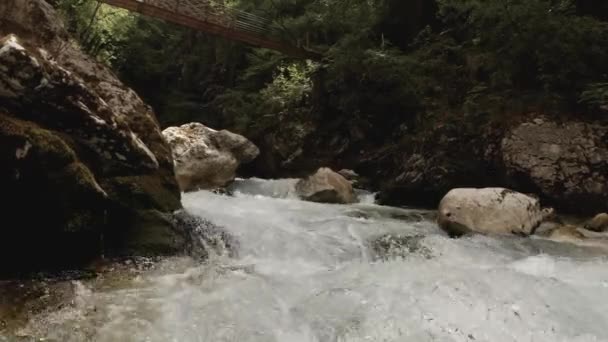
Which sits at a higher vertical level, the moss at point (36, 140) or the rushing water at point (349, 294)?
the moss at point (36, 140)

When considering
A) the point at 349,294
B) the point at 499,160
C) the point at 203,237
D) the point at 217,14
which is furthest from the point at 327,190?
the point at 217,14

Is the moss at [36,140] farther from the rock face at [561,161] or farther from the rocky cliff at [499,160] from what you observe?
the rock face at [561,161]

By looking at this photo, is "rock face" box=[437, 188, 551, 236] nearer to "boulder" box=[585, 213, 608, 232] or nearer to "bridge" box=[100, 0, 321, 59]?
"boulder" box=[585, 213, 608, 232]

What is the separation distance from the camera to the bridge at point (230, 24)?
41.0ft

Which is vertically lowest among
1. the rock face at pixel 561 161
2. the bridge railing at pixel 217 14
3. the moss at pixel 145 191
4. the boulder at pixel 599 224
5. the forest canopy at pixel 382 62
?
the boulder at pixel 599 224

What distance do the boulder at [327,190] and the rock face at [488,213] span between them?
7.20 ft

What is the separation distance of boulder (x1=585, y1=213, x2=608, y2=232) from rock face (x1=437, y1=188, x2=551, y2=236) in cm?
58

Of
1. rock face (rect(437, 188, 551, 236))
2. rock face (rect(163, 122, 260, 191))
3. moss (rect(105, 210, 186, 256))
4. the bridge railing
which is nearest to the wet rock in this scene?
moss (rect(105, 210, 186, 256))

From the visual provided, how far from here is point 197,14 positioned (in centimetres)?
1327

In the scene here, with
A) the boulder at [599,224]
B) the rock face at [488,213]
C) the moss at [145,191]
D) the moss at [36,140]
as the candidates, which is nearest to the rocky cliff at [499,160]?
the boulder at [599,224]

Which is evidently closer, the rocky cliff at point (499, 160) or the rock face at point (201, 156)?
the rocky cliff at point (499, 160)

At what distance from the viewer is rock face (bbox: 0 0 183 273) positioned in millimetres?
3395

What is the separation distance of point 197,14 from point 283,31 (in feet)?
8.16

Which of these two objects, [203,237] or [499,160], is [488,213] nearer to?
[499,160]
